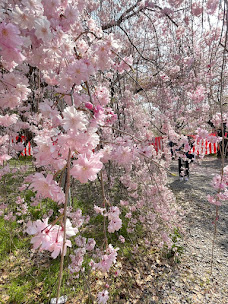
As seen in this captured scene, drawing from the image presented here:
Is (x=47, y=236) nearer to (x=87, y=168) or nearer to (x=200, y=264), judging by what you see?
(x=87, y=168)

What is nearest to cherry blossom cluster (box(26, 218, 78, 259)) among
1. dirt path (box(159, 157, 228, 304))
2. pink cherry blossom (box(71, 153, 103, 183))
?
pink cherry blossom (box(71, 153, 103, 183))

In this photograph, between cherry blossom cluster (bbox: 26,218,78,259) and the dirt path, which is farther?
the dirt path

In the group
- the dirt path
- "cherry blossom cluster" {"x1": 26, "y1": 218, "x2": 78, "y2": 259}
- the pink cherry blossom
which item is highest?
the pink cherry blossom

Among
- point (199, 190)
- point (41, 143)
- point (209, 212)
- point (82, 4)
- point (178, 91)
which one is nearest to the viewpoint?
point (41, 143)

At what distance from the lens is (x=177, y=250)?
9.21 ft

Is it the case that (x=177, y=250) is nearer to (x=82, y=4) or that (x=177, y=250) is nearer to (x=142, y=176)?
(x=142, y=176)

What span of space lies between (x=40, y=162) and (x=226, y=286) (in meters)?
2.72

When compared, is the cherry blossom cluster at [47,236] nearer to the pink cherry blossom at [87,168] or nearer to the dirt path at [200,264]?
the pink cherry blossom at [87,168]

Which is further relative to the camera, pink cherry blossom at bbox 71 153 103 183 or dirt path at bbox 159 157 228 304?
dirt path at bbox 159 157 228 304

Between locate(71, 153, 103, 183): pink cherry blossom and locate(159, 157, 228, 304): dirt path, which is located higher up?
locate(71, 153, 103, 183): pink cherry blossom

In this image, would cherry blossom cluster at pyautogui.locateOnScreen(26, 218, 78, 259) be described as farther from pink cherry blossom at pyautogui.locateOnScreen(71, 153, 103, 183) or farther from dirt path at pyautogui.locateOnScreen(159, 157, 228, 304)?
dirt path at pyautogui.locateOnScreen(159, 157, 228, 304)

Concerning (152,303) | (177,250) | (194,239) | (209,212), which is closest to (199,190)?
(209,212)

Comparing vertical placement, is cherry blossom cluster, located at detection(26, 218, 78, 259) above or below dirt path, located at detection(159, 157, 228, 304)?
above

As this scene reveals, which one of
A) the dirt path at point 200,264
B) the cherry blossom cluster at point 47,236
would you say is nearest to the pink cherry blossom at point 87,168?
the cherry blossom cluster at point 47,236
